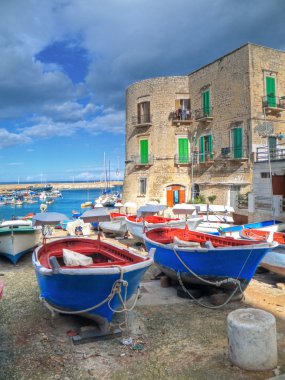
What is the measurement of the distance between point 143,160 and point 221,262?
72.0ft

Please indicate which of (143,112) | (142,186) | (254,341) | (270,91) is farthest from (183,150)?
(254,341)

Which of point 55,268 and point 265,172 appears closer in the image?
point 55,268

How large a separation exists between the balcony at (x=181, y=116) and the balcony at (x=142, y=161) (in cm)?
350

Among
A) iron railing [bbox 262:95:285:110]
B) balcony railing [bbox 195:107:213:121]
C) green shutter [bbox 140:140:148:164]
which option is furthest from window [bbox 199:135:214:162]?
iron railing [bbox 262:95:285:110]

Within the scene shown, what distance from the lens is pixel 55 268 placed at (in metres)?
5.67

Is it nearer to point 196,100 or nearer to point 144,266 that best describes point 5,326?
point 144,266

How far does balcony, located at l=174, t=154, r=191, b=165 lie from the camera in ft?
92.1

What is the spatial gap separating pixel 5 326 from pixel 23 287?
9.48 ft

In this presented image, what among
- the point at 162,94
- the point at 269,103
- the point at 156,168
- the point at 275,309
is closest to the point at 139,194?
the point at 156,168

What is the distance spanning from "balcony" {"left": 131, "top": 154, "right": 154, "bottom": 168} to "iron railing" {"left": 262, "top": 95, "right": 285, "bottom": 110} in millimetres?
9833

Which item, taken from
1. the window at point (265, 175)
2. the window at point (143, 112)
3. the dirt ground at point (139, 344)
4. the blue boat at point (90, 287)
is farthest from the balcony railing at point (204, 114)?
the blue boat at point (90, 287)

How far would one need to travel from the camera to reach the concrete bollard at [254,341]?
4.67m

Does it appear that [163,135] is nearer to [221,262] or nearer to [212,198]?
[212,198]

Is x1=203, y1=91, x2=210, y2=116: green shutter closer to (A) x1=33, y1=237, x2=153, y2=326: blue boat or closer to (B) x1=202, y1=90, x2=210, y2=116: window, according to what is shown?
(B) x1=202, y1=90, x2=210, y2=116: window
